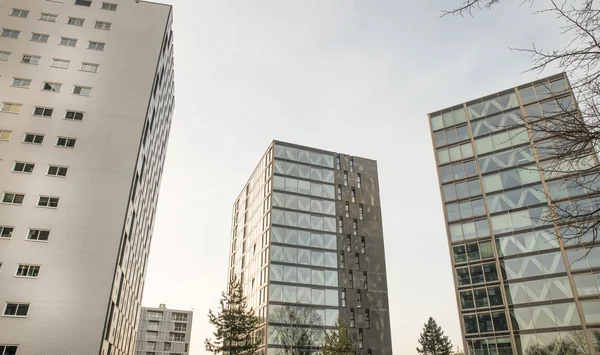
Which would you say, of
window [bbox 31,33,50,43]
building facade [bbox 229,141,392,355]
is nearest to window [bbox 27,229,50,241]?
window [bbox 31,33,50,43]

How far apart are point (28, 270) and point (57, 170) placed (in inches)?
390

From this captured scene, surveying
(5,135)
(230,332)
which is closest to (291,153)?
(230,332)

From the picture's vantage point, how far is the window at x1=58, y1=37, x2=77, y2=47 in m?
45.5

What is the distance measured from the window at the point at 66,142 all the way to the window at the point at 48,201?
5783 mm

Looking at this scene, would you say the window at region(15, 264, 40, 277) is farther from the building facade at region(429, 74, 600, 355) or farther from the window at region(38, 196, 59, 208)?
the building facade at region(429, 74, 600, 355)

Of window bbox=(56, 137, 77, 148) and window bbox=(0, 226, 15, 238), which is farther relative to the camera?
window bbox=(56, 137, 77, 148)

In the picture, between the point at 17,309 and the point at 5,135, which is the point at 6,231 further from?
the point at 5,135

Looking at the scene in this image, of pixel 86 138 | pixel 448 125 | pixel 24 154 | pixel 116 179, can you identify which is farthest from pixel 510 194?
pixel 24 154

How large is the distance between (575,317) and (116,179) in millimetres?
49211

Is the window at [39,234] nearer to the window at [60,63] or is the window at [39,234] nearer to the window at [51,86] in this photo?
the window at [51,86]

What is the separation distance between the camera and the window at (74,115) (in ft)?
136

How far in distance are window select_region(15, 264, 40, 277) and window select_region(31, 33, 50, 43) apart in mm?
26339

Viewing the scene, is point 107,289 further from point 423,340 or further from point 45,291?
point 423,340

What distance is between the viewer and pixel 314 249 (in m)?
64.8
